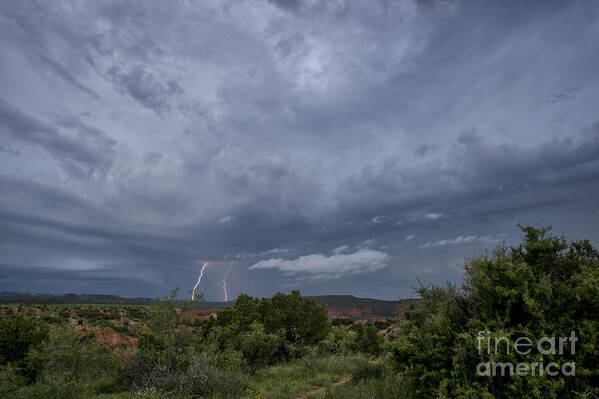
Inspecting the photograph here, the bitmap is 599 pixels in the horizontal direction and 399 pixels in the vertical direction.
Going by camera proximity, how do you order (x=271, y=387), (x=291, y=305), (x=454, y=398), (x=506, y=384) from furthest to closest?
(x=291, y=305) → (x=271, y=387) → (x=454, y=398) → (x=506, y=384)

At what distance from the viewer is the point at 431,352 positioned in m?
7.00

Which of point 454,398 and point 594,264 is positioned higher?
point 594,264

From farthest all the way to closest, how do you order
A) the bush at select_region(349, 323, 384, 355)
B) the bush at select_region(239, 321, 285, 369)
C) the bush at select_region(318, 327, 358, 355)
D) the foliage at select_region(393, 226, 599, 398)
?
the bush at select_region(349, 323, 384, 355), the bush at select_region(318, 327, 358, 355), the bush at select_region(239, 321, 285, 369), the foliage at select_region(393, 226, 599, 398)

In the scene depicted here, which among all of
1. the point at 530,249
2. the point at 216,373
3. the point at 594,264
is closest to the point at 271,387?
the point at 216,373

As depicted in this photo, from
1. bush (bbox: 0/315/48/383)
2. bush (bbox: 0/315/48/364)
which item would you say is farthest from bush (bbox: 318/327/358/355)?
bush (bbox: 0/315/48/364)

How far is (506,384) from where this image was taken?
19.7ft

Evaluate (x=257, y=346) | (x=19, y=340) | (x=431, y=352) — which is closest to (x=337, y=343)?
(x=257, y=346)

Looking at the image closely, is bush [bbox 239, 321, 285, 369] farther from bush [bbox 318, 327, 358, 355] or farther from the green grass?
bush [bbox 318, 327, 358, 355]

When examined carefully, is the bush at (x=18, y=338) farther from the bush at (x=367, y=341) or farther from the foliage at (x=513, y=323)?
the bush at (x=367, y=341)

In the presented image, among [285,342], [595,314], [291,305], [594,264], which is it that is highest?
[594,264]

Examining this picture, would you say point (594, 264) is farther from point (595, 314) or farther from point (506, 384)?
point (506, 384)

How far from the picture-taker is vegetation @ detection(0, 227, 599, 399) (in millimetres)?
6035

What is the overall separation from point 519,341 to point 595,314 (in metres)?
1.45

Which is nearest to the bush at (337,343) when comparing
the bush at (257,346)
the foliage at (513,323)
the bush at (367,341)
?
the bush at (367,341)
